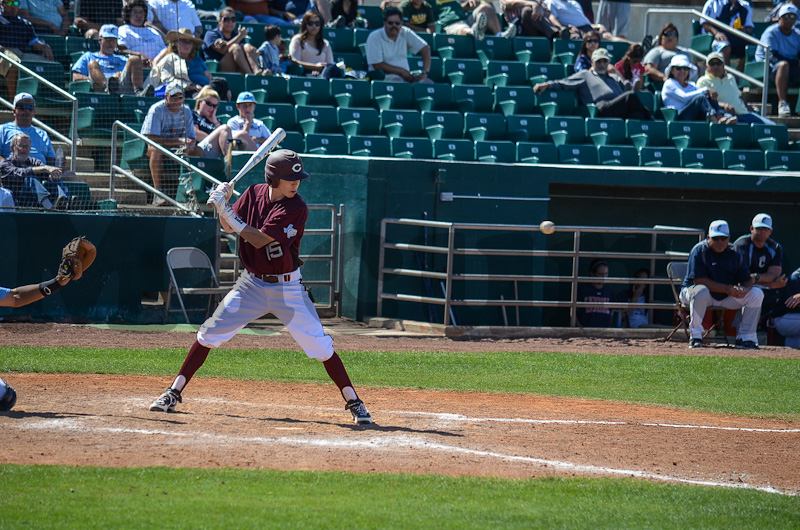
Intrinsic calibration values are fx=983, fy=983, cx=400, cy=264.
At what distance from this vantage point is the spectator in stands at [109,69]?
13695 millimetres

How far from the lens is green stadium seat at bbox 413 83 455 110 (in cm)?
1595

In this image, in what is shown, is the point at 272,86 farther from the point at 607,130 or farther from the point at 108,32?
the point at 607,130

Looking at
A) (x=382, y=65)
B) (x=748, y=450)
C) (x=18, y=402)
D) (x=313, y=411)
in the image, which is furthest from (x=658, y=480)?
(x=382, y=65)

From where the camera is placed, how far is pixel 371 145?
1438 centimetres

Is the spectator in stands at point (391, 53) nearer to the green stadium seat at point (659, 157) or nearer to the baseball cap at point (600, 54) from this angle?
the baseball cap at point (600, 54)

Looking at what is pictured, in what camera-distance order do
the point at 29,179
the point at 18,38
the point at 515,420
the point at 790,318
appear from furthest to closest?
the point at 18,38
the point at 790,318
the point at 29,179
the point at 515,420

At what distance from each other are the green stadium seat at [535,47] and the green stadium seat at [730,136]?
11.1 feet

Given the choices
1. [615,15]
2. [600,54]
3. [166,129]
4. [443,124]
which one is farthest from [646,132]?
[166,129]

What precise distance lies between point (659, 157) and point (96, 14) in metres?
9.05

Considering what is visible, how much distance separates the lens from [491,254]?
12.7m

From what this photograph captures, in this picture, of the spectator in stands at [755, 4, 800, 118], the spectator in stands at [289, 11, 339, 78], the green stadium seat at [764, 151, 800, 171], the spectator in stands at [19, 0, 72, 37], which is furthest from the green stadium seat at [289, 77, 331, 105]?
the spectator in stands at [755, 4, 800, 118]

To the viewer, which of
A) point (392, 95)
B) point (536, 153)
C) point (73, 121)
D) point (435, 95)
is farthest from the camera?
point (435, 95)

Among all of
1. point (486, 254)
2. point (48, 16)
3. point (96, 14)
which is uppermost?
point (96, 14)

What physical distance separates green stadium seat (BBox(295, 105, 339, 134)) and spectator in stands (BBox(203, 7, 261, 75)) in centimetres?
121
